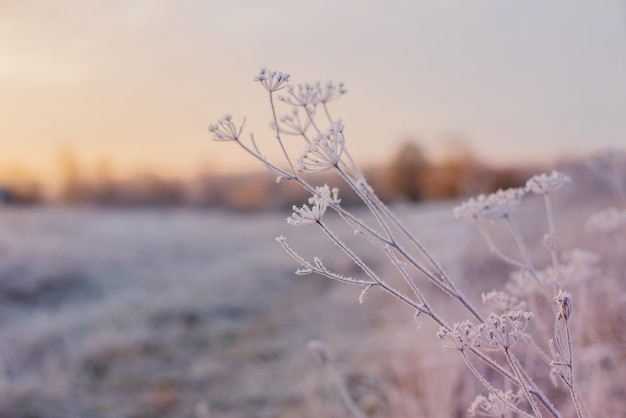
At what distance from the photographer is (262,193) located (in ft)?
86.9

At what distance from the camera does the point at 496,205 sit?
156 cm

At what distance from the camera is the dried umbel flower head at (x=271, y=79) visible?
116 centimetres

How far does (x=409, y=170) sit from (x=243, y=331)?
67.9 ft

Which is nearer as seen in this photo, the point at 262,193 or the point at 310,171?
the point at 310,171

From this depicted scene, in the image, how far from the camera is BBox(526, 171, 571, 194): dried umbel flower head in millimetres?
1428

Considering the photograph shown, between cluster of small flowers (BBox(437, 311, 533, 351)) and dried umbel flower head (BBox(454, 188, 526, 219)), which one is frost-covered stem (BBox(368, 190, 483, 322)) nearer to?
cluster of small flowers (BBox(437, 311, 533, 351))

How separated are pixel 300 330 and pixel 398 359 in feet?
8.06

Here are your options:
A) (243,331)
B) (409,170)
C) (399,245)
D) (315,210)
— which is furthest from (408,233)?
(409,170)

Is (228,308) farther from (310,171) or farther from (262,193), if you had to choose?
(262,193)

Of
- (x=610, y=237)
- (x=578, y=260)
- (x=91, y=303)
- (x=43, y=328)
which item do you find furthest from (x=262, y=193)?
(x=578, y=260)

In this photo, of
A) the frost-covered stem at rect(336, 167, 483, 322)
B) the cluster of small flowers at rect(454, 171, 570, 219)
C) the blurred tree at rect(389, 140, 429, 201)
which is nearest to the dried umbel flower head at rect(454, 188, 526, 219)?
the cluster of small flowers at rect(454, 171, 570, 219)

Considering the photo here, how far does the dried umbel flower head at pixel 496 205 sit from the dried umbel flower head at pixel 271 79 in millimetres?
676

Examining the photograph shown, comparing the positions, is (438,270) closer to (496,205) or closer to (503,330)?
(503,330)

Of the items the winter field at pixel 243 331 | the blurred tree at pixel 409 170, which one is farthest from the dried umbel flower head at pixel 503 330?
the blurred tree at pixel 409 170
